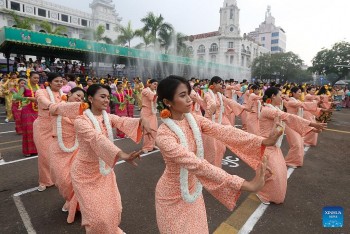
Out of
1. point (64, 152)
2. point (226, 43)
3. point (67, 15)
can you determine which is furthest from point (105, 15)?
point (64, 152)

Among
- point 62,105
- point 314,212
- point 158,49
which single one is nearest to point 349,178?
point 314,212

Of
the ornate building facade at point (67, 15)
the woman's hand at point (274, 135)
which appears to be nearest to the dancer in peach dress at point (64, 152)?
the woman's hand at point (274, 135)

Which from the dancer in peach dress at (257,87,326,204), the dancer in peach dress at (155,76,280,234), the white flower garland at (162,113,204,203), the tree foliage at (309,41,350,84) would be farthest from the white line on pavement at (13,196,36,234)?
the tree foliage at (309,41,350,84)

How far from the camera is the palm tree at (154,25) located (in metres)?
30.6

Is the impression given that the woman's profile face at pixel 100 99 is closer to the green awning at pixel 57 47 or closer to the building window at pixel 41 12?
the green awning at pixel 57 47

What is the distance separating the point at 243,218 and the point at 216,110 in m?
2.70

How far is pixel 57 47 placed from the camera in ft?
53.1

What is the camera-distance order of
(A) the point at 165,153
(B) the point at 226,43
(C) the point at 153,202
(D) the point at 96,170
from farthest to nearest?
1. (B) the point at 226,43
2. (C) the point at 153,202
3. (D) the point at 96,170
4. (A) the point at 165,153

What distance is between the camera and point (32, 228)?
3176 mm

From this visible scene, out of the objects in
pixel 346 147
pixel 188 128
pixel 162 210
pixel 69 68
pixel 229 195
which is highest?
pixel 69 68

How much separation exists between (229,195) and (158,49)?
1264 inches

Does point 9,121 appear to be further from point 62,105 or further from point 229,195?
point 229,195

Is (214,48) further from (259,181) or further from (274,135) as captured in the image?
(259,181)

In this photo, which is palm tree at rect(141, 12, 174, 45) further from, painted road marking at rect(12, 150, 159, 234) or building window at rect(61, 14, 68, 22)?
painted road marking at rect(12, 150, 159, 234)
